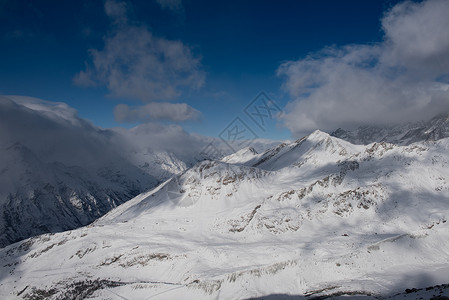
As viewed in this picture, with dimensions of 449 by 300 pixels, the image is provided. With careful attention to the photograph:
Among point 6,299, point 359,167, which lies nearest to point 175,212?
point 6,299

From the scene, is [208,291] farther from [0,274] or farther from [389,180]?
[389,180]

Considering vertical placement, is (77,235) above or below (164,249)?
above

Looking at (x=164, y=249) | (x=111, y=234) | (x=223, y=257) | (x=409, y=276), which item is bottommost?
(x=409, y=276)

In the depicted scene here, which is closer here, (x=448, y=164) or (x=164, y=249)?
(x=164, y=249)

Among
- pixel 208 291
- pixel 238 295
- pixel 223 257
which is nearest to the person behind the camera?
pixel 238 295

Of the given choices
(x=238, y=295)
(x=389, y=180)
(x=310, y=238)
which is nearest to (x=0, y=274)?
(x=238, y=295)

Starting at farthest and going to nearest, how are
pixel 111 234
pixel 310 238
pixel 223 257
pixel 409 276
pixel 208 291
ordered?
pixel 111 234 → pixel 310 238 → pixel 223 257 → pixel 208 291 → pixel 409 276
